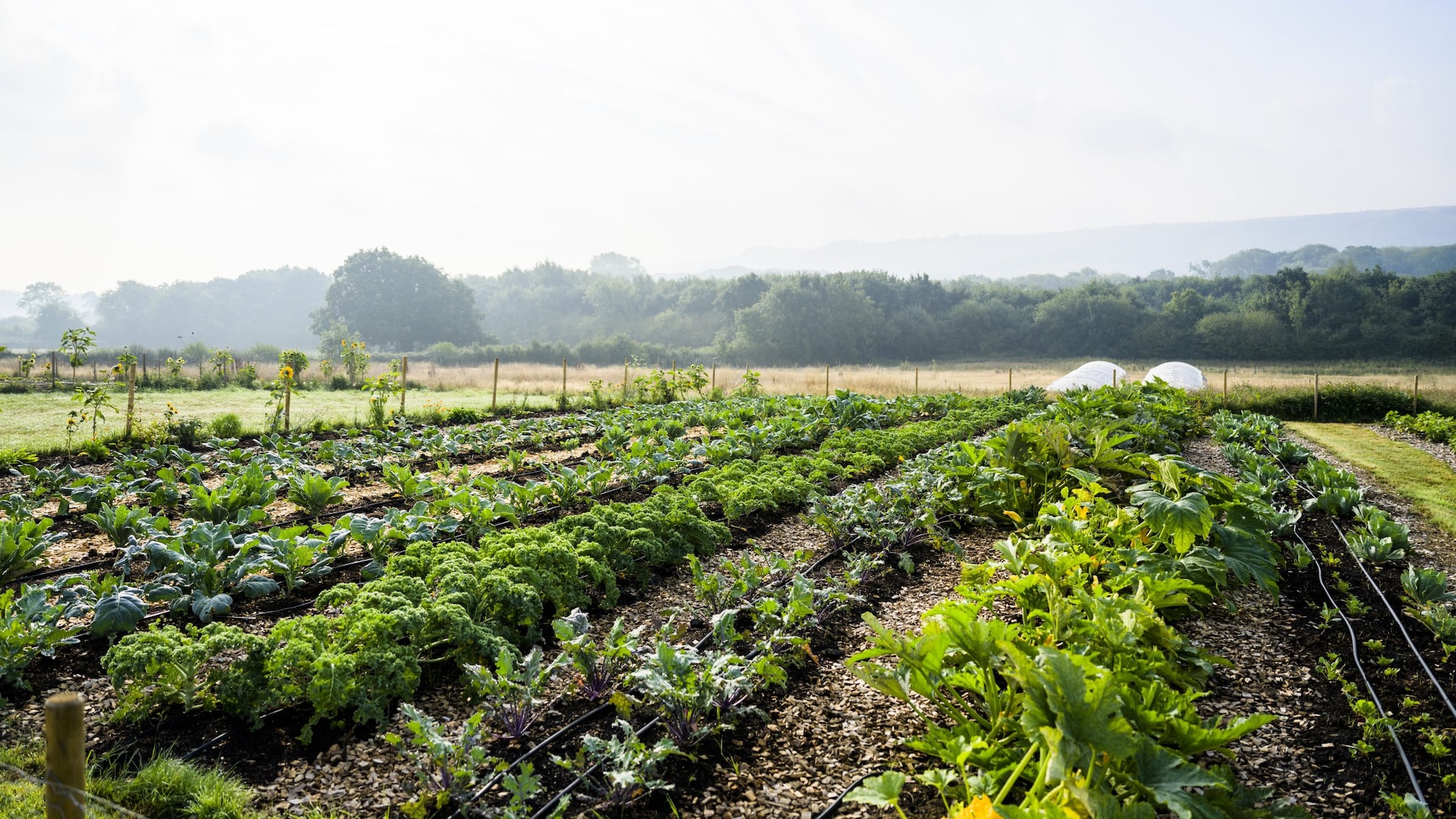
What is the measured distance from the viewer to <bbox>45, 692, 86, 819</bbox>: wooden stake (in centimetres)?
199

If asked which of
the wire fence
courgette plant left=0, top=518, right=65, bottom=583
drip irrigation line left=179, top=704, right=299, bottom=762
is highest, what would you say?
courgette plant left=0, top=518, right=65, bottom=583

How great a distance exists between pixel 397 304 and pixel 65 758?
66.5m

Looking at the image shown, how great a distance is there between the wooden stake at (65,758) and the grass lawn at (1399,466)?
1050 cm

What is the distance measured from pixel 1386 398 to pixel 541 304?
238ft

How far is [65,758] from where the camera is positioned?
6.63ft

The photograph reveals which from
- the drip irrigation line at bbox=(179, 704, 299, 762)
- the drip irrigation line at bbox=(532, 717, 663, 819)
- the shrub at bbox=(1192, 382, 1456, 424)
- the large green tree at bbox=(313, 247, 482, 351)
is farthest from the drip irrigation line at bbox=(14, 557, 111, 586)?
the large green tree at bbox=(313, 247, 482, 351)

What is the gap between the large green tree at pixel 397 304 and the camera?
62.3m

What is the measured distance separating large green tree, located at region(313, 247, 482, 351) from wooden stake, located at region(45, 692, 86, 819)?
63.7m

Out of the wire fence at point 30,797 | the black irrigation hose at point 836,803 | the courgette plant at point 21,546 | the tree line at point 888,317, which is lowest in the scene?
the black irrigation hose at point 836,803

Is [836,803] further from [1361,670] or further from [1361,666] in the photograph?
[1361,666]

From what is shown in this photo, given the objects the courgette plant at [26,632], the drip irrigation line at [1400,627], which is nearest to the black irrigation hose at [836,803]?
the drip irrigation line at [1400,627]

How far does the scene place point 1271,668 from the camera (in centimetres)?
423

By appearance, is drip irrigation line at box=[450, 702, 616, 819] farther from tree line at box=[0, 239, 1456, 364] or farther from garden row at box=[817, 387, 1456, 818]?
tree line at box=[0, 239, 1456, 364]

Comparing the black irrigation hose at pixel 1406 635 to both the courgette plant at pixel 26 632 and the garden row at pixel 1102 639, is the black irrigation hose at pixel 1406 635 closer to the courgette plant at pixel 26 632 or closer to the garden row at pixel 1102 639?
the garden row at pixel 1102 639
